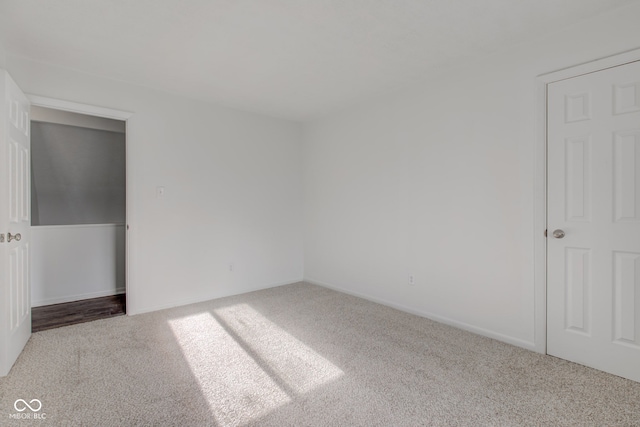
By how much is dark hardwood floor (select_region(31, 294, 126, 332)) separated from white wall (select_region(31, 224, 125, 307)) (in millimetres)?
165

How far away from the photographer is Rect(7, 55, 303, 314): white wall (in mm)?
3361

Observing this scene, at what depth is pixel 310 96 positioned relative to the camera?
371cm

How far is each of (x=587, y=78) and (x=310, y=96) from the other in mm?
2546

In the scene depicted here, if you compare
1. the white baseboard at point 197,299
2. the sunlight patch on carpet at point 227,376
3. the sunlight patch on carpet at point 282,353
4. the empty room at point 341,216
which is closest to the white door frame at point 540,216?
the empty room at point 341,216

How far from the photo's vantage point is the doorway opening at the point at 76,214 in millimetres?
3803

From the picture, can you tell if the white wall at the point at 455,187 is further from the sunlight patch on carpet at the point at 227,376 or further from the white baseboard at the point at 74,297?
the white baseboard at the point at 74,297

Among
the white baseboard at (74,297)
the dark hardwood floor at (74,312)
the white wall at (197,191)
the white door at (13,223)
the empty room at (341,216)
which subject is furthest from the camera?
the white baseboard at (74,297)

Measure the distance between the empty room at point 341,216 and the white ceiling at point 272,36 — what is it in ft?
0.08

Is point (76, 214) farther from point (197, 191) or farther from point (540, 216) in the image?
point (540, 216)

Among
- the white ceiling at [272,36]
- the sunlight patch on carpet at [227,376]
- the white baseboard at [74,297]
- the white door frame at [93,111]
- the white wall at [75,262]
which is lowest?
the sunlight patch on carpet at [227,376]

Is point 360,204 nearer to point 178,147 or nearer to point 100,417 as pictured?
point 178,147
